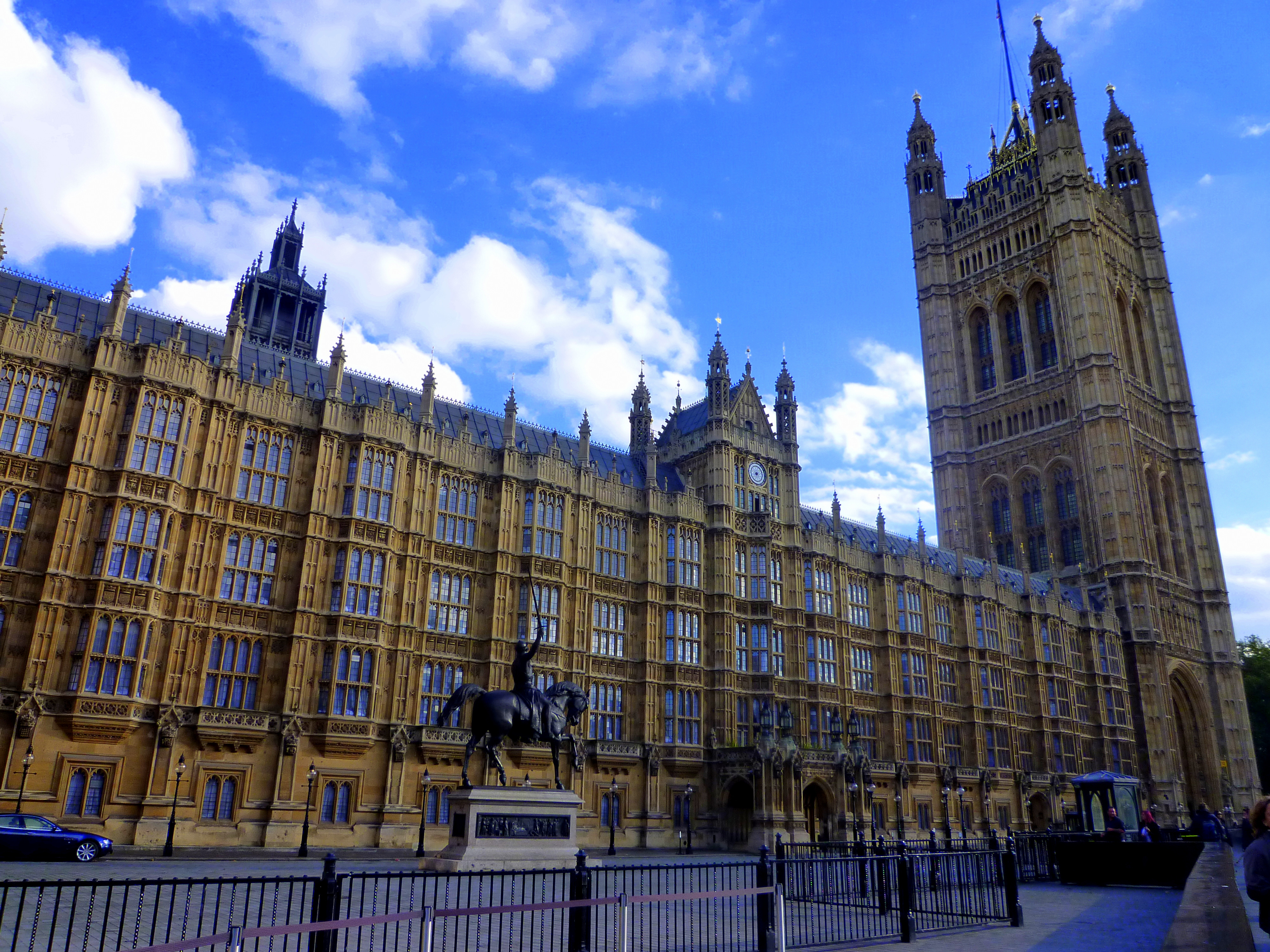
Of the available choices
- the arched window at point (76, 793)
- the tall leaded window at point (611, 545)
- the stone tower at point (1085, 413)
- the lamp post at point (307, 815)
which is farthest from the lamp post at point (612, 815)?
the stone tower at point (1085, 413)

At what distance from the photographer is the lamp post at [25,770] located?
30438 mm

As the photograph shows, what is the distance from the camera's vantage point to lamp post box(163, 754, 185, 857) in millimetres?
30188

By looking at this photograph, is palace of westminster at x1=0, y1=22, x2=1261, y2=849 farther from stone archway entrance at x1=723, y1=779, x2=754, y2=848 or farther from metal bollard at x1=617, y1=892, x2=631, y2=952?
metal bollard at x1=617, y1=892, x2=631, y2=952

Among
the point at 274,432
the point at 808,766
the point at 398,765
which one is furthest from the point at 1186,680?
the point at 274,432

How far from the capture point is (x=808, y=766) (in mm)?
50000

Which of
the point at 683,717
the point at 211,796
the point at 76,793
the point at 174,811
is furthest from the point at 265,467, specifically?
the point at 683,717

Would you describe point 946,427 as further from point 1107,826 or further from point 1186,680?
point 1107,826

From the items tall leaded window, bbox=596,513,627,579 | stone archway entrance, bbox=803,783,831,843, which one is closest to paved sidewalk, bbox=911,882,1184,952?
tall leaded window, bbox=596,513,627,579

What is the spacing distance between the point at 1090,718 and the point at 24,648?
77.3 meters

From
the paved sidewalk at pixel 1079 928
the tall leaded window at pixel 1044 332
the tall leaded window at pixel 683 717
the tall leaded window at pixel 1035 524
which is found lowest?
the paved sidewalk at pixel 1079 928

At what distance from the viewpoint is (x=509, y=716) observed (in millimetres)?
27469

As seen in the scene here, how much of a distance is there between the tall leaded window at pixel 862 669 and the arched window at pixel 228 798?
36.9 metres

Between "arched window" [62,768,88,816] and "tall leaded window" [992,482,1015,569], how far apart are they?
87.7 m

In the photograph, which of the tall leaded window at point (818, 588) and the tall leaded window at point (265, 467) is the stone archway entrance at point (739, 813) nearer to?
the tall leaded window at point (818, 588)
